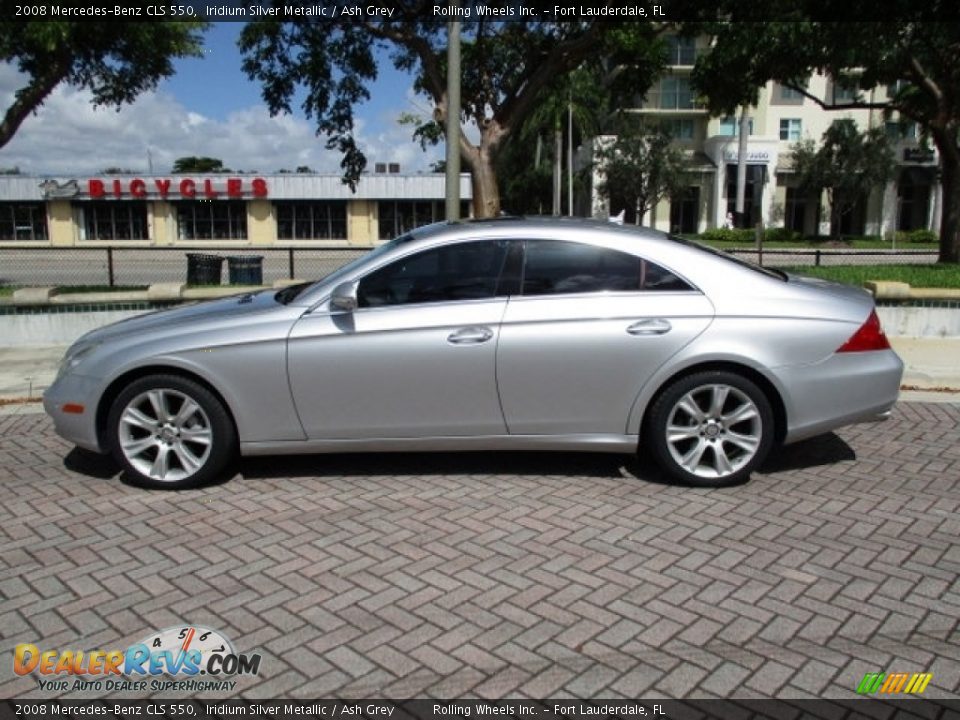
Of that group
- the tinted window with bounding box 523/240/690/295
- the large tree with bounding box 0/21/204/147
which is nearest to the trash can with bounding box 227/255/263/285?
the large tree with bounding box 0/21/204/147

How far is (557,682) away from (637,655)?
1.20 feet

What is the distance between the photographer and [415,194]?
47.0 metres

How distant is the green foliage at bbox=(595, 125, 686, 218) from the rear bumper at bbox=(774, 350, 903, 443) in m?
45.1

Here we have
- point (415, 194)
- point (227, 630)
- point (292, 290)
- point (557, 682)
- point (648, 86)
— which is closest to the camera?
point (557, 682)

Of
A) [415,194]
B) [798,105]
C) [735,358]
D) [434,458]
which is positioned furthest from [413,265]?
[798,105]

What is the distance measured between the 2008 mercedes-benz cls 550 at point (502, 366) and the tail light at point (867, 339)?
0.04 ft

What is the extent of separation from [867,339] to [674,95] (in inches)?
2177

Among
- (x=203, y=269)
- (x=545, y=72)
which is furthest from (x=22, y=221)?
(x=545, y=72)

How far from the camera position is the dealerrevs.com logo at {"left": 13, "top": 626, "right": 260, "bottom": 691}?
3078mm

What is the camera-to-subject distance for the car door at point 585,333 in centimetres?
491

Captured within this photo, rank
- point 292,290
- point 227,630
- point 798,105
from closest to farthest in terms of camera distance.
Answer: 1. point 227,630
2. point 292,290
3. point 798,105

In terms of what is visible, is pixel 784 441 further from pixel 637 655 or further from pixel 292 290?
pixel 292 290

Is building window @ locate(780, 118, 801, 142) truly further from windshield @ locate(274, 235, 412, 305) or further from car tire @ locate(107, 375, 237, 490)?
car tire @ locate(107, 375, 237, 490)

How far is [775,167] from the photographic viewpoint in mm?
54500
